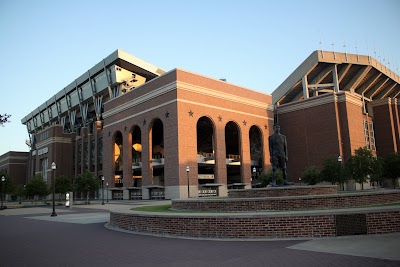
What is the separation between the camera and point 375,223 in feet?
36.3

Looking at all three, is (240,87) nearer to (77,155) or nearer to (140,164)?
(140,164)

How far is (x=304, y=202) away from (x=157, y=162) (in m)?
40.5

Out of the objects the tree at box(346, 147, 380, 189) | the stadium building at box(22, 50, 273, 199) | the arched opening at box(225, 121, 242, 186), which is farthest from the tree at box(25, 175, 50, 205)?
the tree at box(346, 147, 380, 189)

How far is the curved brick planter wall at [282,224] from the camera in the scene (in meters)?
11.0

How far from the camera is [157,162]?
53844 millimetres

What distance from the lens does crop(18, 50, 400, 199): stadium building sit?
4928 centimetres

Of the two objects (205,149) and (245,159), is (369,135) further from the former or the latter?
(205,149)

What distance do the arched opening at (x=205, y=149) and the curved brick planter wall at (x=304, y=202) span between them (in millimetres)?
36994

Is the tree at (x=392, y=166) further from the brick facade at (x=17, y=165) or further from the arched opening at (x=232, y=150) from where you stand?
the brick facade at (x=17, y=165)

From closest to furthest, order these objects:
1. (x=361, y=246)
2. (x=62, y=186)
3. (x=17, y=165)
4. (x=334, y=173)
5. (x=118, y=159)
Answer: (x=361, y=246) < (x=334, y=173) < (x=62, y=186) < (x=118, y=159) < (x=17, y=165)

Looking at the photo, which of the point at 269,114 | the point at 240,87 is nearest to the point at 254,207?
the point at 240,87

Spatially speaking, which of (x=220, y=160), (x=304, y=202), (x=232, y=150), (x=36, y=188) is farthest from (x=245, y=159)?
(x=304, y=202)

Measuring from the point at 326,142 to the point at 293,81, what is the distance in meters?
14.1

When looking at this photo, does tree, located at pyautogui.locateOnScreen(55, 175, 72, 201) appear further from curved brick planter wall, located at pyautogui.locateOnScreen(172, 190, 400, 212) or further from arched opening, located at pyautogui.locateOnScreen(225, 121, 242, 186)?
curved brick planter wall, located at pyautogui.locateOnScreen(172, 190, 400, 212)
